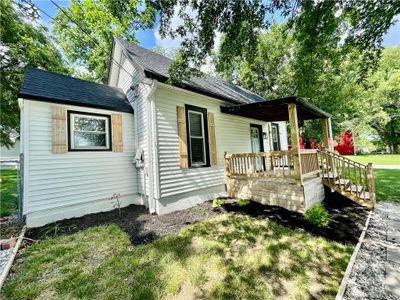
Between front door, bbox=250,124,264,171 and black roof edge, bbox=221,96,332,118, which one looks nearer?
black roof edge, bbox=221,96,332,118

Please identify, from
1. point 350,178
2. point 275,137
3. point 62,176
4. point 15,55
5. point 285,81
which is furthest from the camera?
point 285,81

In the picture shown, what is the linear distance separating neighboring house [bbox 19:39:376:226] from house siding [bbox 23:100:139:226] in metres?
0.02

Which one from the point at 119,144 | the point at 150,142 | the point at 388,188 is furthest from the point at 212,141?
the point at 388,188

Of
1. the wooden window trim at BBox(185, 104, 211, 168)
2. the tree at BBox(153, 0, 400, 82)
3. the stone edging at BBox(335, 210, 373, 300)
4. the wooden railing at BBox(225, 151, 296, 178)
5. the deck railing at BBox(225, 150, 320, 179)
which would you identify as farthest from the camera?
the wooden window trim at BBox(185, 104, 211, 168)

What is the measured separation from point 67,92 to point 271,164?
661 centimetres

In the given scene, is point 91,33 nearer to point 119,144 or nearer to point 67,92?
point 67,92

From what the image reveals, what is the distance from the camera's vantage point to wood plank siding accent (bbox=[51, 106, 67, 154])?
5.11 m

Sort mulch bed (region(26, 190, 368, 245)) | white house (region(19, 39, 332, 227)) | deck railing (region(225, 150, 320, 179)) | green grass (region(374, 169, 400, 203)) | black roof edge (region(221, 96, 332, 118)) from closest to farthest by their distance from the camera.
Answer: mulch bed (region(26, 190, 368, 245)) → white house (region(19, 39, 332, 227)) → black roof edge (region(221, 96, 332, 118)) → deck railing (region(225, 150, 320, 179)) → green grass (region(374, 169, 400, 203))

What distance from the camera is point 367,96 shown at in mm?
21047

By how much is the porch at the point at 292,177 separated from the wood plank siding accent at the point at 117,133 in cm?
→ 378

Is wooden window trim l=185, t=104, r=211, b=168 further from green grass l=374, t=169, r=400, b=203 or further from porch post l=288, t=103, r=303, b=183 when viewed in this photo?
green grass l=374, t=169, r=400, b=203

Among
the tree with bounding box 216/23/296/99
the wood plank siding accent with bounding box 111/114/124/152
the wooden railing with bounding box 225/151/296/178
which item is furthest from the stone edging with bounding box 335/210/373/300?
the tree with bounding box 216/23/296/99

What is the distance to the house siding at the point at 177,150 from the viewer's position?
5.75 meters

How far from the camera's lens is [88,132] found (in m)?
5.81
